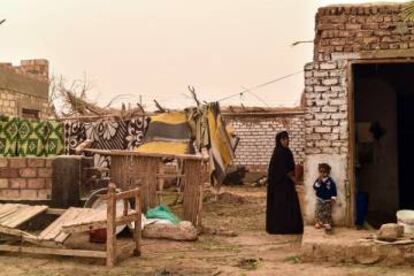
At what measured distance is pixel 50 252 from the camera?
696 centimetres

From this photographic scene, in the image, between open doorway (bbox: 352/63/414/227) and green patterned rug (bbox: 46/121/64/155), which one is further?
open doorway (bbox: 352/63/414/227)

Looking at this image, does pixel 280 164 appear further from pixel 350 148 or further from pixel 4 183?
pixel 4 183

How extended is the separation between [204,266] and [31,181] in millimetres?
3823

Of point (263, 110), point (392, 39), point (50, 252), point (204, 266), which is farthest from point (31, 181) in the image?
point (263, 110)

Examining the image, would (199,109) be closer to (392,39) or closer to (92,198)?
(92,198)

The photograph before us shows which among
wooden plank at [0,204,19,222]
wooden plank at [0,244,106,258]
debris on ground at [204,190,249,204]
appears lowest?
wooden plank at [0,244,106,258]

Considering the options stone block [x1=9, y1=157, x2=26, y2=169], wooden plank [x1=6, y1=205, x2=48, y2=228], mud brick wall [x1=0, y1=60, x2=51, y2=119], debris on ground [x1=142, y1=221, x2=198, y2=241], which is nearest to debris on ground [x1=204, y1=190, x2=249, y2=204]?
mud brick wall [x1=0, y1=60, x2=51, y2=119]

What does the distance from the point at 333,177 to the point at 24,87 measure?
7987 millimetres

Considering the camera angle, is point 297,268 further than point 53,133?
No

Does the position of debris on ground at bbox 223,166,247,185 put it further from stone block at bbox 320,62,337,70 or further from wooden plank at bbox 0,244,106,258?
wooden plank at bbox 0,244,106,258

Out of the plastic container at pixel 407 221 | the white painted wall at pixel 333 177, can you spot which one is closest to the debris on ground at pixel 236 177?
the white painted wall at pixel 333 177

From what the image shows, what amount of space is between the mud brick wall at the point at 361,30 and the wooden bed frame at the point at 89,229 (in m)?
3.37

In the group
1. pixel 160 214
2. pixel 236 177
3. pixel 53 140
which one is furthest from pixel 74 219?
pixel 236 177

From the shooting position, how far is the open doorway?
10.9m
